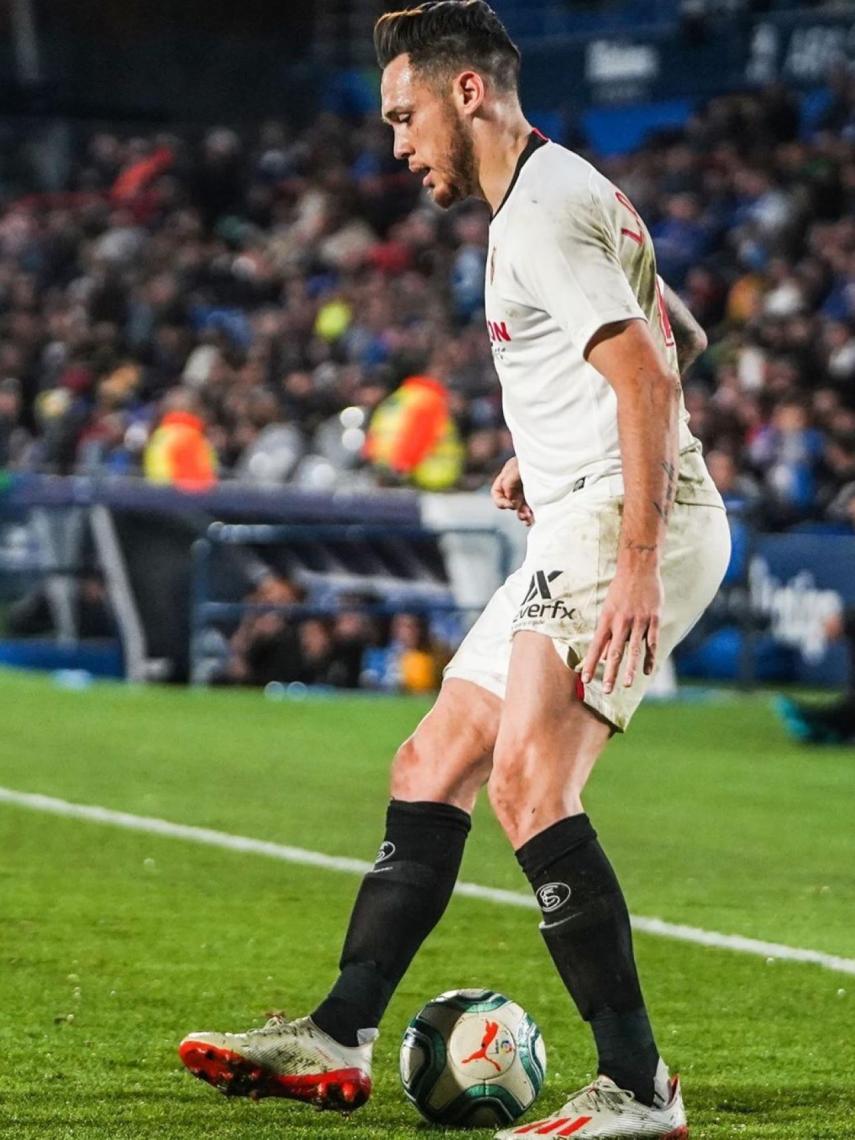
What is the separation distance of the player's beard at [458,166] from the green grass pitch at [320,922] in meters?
1.78

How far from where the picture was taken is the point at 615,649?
13.3ft

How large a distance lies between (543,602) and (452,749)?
484 mm

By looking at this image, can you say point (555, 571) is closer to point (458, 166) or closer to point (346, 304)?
point (458, 166)

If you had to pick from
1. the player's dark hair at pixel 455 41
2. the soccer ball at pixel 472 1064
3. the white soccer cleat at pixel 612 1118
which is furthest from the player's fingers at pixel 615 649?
the player's dark hair at pixel 455 41

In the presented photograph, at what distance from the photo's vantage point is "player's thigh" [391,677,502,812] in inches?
178

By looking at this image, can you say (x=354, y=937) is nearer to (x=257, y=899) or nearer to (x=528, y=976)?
(x=528, y=976)

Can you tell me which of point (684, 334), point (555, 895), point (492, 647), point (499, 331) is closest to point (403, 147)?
point (499, 331)

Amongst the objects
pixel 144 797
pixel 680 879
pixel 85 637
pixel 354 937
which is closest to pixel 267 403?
pixel 85 637

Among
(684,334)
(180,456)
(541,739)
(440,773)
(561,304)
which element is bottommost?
(180,456)

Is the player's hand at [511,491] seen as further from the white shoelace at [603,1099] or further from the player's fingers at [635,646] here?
the white shoelace at [603,1099]

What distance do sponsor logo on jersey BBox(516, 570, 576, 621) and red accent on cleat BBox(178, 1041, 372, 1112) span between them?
94cm

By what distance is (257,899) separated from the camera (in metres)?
7.23

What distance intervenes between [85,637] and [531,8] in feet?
42.9

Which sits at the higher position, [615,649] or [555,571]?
[555,571]
